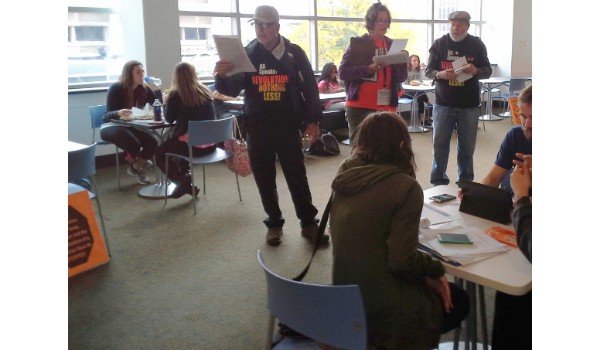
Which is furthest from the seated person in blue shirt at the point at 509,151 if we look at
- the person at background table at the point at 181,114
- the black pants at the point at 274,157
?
the person at background table at the point at 181,114

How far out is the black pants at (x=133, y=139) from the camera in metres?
5.11

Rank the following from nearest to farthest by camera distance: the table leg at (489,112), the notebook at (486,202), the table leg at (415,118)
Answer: the notebook at (486,202) → the table leg at (415,118) → the table leg at (489,112)

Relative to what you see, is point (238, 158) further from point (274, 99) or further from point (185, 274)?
point (185, 274)

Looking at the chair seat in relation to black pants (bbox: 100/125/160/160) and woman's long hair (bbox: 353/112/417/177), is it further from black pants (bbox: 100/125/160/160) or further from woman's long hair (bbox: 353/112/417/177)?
woman's long hair (bbox: 353/112/417/177)

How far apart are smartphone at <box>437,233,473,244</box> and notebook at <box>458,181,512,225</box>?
0.23 m

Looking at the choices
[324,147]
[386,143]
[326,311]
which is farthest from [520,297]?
A: [324,147]

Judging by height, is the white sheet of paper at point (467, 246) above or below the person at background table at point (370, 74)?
below

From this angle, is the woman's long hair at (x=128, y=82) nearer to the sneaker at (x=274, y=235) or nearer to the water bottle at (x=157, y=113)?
the water bottle at (x=157, y=113)

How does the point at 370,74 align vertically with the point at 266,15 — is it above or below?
below

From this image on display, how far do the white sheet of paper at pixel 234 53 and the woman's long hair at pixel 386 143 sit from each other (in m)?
1.61

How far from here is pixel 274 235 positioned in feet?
12.2

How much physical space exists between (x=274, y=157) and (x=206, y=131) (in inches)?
37.1
